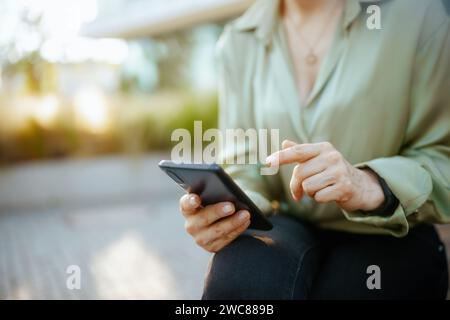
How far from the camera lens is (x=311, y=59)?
4.77 ft

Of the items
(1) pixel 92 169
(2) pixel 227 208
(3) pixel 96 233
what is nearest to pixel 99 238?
(3) pixel 96 233

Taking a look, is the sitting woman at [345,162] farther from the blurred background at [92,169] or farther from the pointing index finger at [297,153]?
the blurred background at [92,169]

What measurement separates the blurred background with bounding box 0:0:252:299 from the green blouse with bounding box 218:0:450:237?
52.2 inches

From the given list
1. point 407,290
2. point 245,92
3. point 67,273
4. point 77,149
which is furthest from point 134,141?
point 407,290

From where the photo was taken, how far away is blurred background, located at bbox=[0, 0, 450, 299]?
2.87 metres

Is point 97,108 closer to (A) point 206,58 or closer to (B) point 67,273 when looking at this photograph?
(B) point 67,273

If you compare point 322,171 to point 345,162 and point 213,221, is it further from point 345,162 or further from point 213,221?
point 213,221

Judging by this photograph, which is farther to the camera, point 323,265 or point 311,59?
point 311,59

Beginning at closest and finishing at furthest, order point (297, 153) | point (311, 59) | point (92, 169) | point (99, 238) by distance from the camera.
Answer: point (297, 153) → point (311, 59) → point (99, 238) → point (92, 169)

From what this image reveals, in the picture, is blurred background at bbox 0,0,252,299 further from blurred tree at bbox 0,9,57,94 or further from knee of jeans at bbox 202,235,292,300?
knee of jeans at bbox 202,235,292,300

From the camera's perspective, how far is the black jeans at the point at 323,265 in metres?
1.14

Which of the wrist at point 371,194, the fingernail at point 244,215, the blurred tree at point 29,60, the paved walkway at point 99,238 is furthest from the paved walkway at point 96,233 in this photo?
the blurred tree at point 29,60
